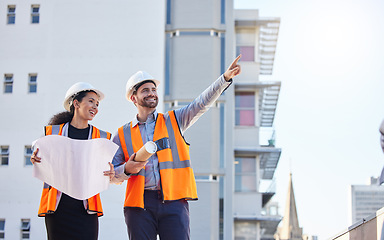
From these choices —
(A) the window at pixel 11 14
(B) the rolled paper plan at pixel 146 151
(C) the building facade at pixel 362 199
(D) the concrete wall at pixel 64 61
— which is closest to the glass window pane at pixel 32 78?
(D) the concrete wall at pixel 64 61

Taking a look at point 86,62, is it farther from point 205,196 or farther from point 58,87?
point 205,196

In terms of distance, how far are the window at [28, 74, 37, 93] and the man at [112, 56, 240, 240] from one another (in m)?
20.0

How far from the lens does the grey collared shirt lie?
5.16 metres

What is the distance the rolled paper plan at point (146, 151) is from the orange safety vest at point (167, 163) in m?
0.28

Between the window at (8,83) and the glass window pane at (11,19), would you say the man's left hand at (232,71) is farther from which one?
the glass window pane at (11,19)

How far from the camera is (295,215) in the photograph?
101 m

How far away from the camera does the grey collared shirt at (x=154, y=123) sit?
16.9ft

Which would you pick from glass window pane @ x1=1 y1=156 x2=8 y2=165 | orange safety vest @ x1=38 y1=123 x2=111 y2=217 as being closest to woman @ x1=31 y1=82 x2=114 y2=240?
orange safety vest @ x1=38 y1=123 x2=111 y2=217

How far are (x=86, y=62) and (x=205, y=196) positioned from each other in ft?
21.1

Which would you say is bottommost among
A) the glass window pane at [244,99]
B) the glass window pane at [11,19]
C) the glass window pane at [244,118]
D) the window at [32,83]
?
the glass window pane at [244,118]

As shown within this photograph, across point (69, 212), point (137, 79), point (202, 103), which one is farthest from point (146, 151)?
point (69, 212)

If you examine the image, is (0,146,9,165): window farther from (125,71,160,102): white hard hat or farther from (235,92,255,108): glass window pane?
(125,71,160,102): white hard hat

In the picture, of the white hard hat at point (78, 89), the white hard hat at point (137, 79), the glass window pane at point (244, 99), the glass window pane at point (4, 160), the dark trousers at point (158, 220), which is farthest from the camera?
the glass window pane at point (244, 99)

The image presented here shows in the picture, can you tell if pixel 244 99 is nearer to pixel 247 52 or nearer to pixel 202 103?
pixel 247 52
